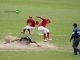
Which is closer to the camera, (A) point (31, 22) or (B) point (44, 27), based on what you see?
(A) point (31, 22)

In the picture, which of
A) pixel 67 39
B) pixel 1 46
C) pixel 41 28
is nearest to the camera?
pixel 1 46

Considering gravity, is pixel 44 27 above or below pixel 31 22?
below

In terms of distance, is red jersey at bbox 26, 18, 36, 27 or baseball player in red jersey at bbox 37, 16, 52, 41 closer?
red jersey at bbox 26, 18, 36, 27

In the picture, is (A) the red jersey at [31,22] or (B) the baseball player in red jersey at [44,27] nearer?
(A) the red jersey at [31,22]

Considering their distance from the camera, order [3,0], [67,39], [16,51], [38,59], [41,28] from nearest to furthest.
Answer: [38,59]
[16,51]
[41,28]
[67,39]
[3,0]

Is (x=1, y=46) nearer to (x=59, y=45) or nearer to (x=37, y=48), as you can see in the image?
(x=37, y=48)

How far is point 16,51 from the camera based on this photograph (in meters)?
25.3

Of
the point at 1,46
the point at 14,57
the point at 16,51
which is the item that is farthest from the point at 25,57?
the point at 1,46

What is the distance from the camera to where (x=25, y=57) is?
23.2 meters

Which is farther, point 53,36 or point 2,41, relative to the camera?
point 53,36

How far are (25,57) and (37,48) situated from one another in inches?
141

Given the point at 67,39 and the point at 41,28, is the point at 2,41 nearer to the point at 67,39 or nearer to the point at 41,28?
the point at 41,28

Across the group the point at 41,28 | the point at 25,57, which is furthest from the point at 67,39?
the point at 25,57

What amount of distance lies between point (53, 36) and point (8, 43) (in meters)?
7.31
